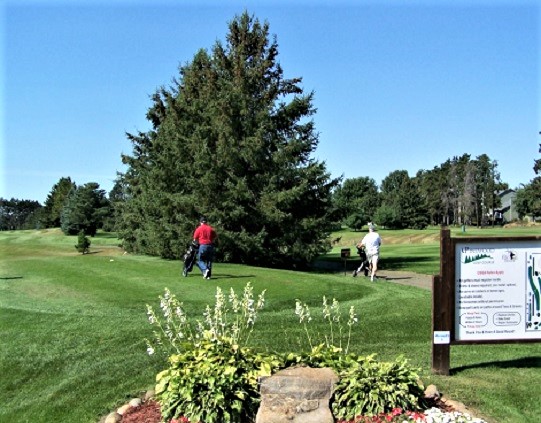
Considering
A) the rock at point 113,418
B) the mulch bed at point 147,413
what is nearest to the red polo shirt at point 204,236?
the mulch bed at point 147,413

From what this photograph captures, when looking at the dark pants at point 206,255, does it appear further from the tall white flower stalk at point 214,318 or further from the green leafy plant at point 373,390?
the green leafy plant at point 373,390

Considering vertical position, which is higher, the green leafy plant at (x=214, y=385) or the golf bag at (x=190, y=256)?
the golf bag at (x=190, y=256)

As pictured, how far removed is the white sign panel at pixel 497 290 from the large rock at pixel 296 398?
2390 millimetres

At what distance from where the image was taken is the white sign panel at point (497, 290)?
277 inches

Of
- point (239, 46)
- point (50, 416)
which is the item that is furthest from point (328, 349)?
point (239, 46)

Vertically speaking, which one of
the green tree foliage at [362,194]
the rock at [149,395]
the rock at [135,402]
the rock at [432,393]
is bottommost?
the rock at [135,402]

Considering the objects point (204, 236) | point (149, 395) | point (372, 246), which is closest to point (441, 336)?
point (149, 395)

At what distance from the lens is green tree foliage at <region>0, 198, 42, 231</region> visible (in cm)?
11189

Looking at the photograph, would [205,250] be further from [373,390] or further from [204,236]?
[373,390]

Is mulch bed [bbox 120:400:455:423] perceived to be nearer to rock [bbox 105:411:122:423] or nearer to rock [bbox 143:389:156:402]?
rock [bbox 105:411:122:423]

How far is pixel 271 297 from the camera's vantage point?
558 inches

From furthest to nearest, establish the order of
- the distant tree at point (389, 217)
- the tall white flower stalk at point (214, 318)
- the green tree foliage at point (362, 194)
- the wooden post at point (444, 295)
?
the distant tree at point (389, 217) → the green tree foliage at point (362, 194) → the wooden post at point (444, 295) → the tall white flower stalk at point (214, 318)

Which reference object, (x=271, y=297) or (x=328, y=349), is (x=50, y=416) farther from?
(x=271, y=297)

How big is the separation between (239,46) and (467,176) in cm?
9394
